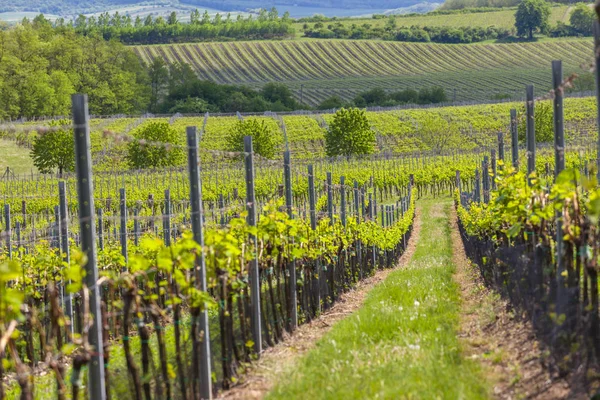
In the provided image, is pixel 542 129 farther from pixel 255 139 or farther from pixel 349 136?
pixel 255 139

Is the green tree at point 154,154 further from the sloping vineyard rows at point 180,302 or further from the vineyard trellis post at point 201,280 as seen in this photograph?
the vineyard trellis post at point 201,280

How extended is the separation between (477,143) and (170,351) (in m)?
67.3

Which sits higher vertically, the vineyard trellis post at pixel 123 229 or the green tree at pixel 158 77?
the green tree at pixel 158 77

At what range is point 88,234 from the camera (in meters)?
7.53

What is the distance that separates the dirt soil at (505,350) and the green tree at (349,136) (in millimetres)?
53201

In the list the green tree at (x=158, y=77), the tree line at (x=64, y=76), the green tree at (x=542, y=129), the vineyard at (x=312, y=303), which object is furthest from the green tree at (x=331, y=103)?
the vineyard at (x=312, y=303)

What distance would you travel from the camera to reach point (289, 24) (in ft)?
570

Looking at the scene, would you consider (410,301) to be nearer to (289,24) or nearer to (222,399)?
(222,399)

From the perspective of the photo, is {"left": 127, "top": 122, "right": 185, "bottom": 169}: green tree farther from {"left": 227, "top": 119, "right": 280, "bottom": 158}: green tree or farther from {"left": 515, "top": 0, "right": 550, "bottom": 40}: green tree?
{"left": 515, "top": 0, "right": 550, "bottom": 40}: green tree

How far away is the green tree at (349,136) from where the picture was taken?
2657 inches

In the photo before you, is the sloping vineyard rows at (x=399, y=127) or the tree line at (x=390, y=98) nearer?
the sloping vineyard rows at (x=399, y=127)

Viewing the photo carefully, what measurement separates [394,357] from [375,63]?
12952cm

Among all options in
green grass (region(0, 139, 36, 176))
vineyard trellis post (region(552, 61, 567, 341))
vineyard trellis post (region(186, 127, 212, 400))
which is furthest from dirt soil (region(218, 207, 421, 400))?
green grass (region(0, 139, 36, 176))

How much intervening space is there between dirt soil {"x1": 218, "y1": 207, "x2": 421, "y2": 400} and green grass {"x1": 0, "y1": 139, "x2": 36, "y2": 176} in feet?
161
